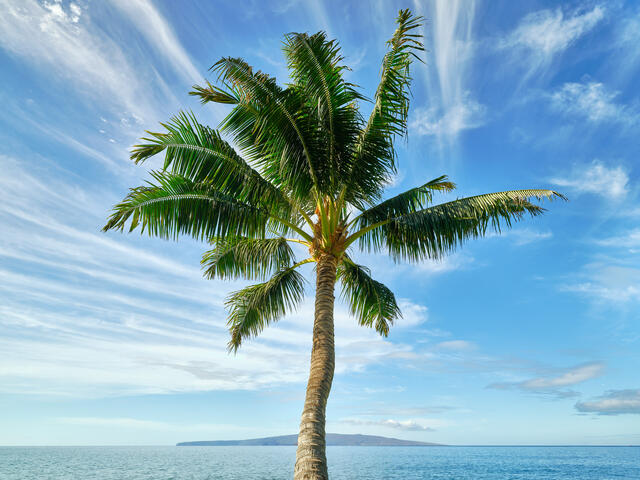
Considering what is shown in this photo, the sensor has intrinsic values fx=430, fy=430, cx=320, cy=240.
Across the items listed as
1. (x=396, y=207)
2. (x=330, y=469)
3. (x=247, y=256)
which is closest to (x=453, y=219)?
(x=396, y=207)

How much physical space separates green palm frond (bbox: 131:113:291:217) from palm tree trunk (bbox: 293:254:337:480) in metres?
1.93

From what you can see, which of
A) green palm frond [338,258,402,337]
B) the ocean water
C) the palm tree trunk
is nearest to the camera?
the palm tree trunk

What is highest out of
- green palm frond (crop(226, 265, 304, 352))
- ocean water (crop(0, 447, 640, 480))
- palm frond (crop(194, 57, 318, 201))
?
palm frond (crop(194, 57, 318, 201))

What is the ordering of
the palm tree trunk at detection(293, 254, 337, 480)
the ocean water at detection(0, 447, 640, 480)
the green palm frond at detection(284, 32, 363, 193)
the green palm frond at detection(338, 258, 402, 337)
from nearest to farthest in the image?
the palm tree trunk at detection(293, 254, 337, 480)
the green palm frond at detection(284, 32, 363, 193)
the green palm frond at detection(338, 258, 402, 337)
the ocean water at detection(0, 447, 640, 480)

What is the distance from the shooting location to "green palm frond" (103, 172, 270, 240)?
24.1 ft

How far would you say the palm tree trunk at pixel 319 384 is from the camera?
19.7 feet

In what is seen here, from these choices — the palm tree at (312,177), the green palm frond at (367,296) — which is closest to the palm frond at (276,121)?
the palm tree at (312,177)

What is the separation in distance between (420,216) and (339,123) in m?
2.38

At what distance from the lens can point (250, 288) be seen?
35.1 feet

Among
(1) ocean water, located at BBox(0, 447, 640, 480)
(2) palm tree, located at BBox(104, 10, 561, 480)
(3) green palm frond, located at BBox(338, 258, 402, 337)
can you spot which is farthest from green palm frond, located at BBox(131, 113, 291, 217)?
(1) ocean water, located at BBox(0, 447, 640, 480)

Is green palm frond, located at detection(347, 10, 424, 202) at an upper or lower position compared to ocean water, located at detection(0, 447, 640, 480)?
upper

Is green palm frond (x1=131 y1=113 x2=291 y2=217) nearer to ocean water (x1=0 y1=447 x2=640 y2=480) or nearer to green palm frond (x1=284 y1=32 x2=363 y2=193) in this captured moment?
green palm frond (x1=284 y1=32 x2=363 y2=193)

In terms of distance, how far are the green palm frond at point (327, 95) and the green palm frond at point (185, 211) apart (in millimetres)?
1731

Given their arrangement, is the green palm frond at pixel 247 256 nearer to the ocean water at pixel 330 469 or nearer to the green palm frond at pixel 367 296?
the green palm frond at pixel 367 296
